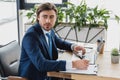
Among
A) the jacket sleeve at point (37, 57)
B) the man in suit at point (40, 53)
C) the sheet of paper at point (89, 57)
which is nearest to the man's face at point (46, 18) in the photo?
the man in suit at point (40, 53)

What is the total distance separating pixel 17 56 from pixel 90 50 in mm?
729

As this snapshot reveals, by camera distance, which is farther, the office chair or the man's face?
the office chair

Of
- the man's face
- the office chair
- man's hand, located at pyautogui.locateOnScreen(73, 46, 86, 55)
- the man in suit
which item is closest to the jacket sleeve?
the man in suit

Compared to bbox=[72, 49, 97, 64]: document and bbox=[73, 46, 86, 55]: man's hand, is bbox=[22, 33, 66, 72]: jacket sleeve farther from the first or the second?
bbox=[73, 46, 86, 55]: man's hand

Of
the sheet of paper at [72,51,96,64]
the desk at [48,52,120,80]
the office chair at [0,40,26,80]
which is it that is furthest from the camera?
the office chair at [0,40,26,80]

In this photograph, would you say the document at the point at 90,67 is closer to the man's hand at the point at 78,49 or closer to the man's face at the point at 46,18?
the man's hand at the point at 78,49

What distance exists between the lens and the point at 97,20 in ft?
10.8

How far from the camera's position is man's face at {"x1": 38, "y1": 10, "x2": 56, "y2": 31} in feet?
6.11

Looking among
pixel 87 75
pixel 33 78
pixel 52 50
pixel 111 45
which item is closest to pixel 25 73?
pixel 33 78

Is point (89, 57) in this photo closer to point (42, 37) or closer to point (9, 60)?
point (42, 37)

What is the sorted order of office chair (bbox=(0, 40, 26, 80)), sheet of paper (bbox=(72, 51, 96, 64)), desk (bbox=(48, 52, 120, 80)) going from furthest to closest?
office chair (bbox=(0, 40, 26, 80))
sheet of paper (bbox=(72, 51, 96, 64))
desk (bbox=(48, 52, 120, 80))

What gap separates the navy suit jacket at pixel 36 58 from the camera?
1.67 metres

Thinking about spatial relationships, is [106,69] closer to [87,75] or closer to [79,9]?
[87,75]

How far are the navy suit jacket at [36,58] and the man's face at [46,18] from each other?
5 centimetres
